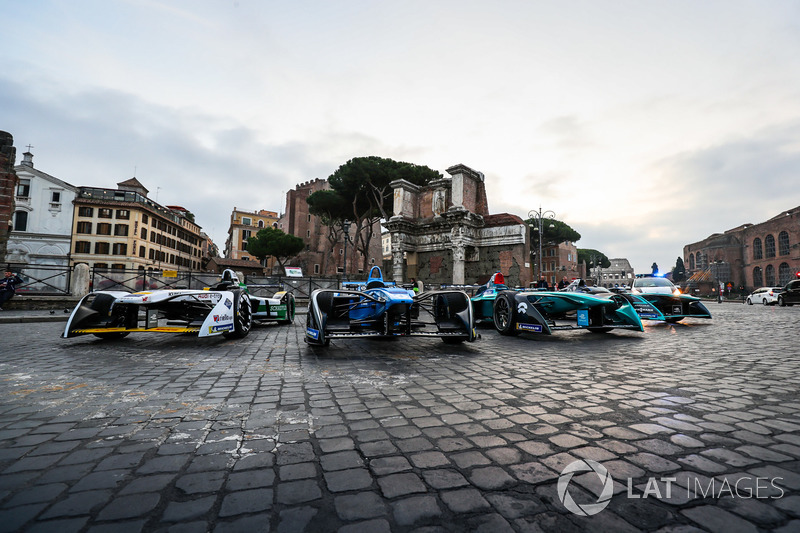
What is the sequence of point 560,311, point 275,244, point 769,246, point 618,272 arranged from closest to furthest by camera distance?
point 560,311 → point 769,246 → point 275,244 → point 618,272

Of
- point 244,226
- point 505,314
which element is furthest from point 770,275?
point 244,226

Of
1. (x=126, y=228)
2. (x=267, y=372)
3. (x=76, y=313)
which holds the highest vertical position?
(x=126, y=228)

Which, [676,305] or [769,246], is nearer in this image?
[676,305]

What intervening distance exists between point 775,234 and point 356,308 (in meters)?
67.3

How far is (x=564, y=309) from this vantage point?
790cm

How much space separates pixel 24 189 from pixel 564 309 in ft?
179

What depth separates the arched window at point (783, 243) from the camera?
152ft

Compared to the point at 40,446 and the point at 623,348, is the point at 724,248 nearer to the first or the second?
the point at 623,348

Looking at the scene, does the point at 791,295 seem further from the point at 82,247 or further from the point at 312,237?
the point at 82,247

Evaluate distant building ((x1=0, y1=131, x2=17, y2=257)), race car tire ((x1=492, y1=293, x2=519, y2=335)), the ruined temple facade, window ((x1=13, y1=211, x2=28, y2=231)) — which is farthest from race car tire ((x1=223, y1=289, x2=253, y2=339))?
window ((x1=13, y1=211, x2=28, y2=231))

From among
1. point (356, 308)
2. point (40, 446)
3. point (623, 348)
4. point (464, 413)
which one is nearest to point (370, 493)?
point (464, 413)

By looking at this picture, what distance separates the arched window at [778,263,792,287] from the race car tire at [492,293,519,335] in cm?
6012

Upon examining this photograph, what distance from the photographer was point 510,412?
2.84 meters

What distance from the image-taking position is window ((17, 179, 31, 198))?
1490 inches
